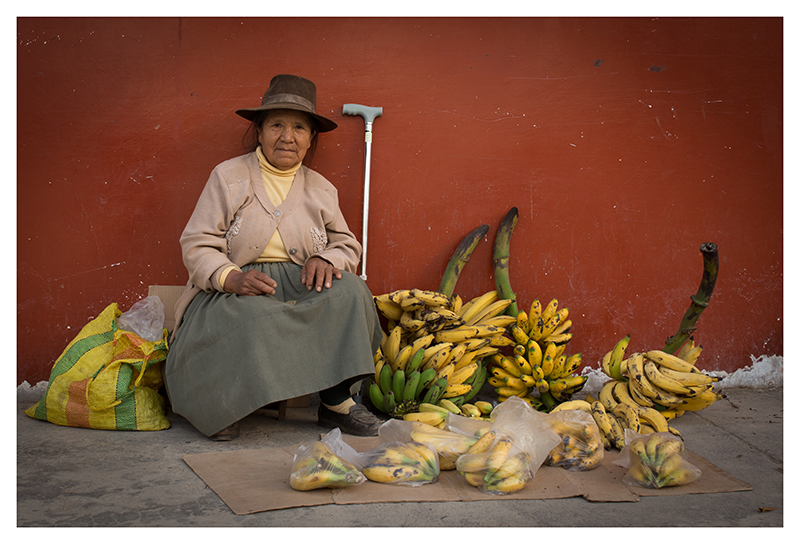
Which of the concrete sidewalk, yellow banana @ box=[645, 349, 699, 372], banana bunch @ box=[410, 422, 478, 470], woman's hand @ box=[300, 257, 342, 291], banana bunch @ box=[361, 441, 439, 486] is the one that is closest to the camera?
the concrete sidewalk

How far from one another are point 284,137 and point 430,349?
1.40 m

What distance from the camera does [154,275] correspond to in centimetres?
371

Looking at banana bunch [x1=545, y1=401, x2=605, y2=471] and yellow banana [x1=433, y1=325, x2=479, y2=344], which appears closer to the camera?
banana bunch [x1=545, y1=401, x2=605, y2=471]

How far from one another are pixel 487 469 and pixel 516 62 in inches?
103

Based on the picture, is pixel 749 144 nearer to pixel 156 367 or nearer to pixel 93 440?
pixel 156 367

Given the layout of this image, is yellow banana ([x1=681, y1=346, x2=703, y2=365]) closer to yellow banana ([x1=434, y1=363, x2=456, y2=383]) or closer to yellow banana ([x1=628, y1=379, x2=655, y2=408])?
yellow banana ([x1=628, y1=379, x2=655, y2=408])

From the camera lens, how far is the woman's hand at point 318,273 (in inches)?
122

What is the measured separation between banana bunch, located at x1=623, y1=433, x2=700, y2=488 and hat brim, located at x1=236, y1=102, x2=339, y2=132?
2273 millimetres

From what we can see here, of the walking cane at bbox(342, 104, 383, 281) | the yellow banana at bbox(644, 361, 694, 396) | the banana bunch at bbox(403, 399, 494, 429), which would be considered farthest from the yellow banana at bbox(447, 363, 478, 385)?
the yellow banana at bbox(644, 361, 694, 396)

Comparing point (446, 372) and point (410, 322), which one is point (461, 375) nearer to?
point (446, 372)

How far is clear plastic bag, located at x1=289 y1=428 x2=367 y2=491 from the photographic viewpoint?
2277 mm

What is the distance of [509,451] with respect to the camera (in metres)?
2.41

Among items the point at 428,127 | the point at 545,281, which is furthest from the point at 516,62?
the point at 545,281

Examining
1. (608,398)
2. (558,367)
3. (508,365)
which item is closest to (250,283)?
(508,365)
